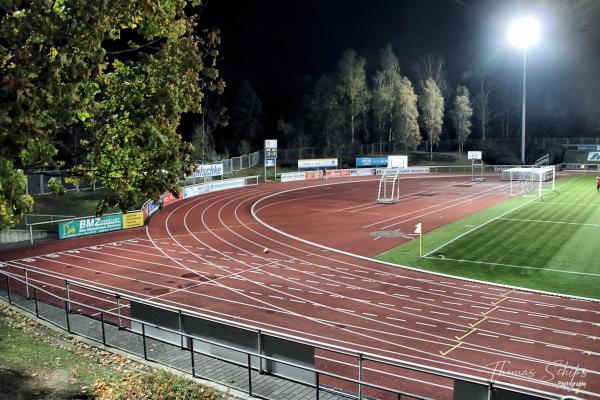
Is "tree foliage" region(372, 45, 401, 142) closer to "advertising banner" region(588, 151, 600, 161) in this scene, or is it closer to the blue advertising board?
the blue advertising board

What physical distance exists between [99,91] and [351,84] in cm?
7912

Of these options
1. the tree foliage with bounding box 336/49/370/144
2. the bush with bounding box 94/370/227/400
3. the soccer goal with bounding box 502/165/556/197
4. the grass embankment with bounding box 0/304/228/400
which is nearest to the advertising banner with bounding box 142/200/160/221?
the grass embankment with bounding box 0/304/228/400

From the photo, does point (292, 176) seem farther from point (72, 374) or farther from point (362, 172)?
point (72, 374)

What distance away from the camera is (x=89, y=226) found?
33250mm

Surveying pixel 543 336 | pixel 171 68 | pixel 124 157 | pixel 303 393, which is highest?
pixel 171 68

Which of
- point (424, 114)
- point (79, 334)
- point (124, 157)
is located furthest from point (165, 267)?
point (424, 114)

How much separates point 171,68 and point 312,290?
1303cm

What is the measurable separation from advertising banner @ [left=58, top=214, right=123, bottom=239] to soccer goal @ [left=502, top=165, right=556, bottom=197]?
36.9 metres

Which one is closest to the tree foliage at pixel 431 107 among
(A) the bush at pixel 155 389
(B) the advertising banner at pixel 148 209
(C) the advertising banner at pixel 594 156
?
(C) the advertising banner at pixel 594 156

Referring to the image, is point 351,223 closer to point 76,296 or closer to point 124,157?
point 76,296

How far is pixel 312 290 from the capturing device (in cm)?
2055

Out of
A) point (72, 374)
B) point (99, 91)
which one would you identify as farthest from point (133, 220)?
point (99, 91)

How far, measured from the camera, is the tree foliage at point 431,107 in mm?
90500

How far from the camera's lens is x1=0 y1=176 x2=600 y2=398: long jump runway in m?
13.7
